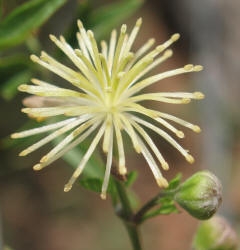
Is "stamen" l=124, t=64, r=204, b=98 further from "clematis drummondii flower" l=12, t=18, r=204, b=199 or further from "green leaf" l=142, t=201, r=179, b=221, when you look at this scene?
"green leaf" l=142, t=201, r=179, b=221

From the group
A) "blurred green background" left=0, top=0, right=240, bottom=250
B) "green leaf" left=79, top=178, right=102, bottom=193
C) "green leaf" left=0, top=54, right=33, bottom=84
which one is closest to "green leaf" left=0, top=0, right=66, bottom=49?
"green leaf" left=0, top=54, right=33, bottom=84

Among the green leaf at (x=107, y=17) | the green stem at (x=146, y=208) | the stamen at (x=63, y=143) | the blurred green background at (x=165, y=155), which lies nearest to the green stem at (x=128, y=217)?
the green stem at (x=146, y=208)

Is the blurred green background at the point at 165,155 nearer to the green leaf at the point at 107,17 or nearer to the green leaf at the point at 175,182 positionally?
the green leaf at the point at 107,17

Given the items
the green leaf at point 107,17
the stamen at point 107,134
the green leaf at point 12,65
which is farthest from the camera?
the green leaf at point 107,17

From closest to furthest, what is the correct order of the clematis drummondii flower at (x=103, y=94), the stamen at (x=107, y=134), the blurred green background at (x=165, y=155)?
the stamen at (x=107, y=134)
the clematis drummondii flower at (x=103, y=94)
the blurred green background at (x=165, y=155)

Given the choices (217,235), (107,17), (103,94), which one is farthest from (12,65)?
(217,235)

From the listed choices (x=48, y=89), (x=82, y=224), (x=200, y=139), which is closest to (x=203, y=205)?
(x=48, y=89)

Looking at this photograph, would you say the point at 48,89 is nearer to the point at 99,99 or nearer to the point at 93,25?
the point at 99,99
